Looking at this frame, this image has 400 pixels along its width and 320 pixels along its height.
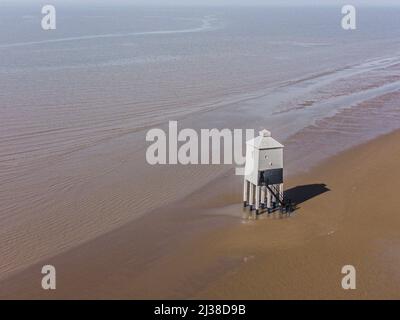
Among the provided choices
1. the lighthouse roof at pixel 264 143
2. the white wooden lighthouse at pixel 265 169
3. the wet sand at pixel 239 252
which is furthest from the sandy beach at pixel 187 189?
the lighthouse roof at pixel 264 143

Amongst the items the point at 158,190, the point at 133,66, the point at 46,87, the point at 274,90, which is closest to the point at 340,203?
the point at 158,190

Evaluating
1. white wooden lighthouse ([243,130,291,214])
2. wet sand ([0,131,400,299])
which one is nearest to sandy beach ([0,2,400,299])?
wet sand ([0,131,400,299])

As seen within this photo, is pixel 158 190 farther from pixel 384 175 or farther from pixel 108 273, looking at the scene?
pixel 384 175

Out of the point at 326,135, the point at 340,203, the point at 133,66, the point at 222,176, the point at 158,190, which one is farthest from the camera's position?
the point at 133,66

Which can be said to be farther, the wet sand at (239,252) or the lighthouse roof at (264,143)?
the lighthouse roof at (264,143)

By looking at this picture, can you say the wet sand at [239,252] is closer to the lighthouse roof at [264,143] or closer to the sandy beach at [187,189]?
the sandy beach at [187,189]
